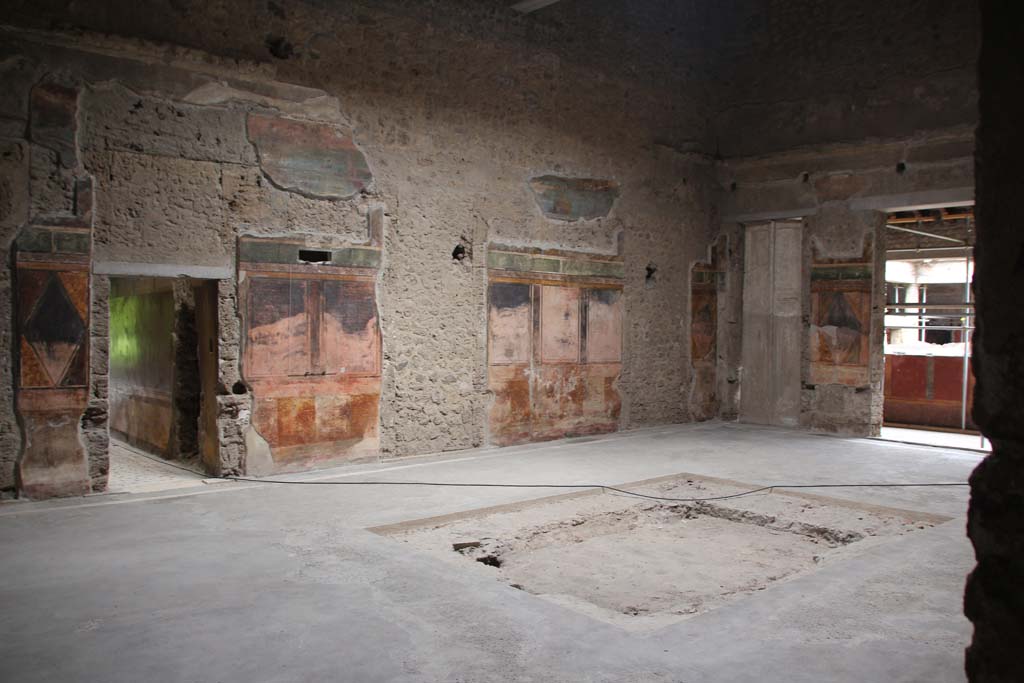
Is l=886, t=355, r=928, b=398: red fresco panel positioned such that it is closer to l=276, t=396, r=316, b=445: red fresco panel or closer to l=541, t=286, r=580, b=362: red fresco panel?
l=541, t=286, r=580, b=362: red fresco panel

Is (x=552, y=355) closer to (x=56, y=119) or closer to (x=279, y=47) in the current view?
(x=279, y=47)

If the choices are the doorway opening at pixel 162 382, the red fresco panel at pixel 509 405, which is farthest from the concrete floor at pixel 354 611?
the red fresco panel at pixel 509 405

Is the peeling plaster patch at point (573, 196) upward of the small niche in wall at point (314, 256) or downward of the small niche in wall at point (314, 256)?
upward

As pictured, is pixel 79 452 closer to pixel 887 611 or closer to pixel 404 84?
pixel 404 84

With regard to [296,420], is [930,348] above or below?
above

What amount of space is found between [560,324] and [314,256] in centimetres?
274

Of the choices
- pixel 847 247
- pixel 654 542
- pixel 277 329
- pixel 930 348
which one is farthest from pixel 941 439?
pixel 277 329

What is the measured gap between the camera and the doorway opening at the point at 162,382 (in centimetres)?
624

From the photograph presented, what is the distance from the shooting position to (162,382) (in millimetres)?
7266

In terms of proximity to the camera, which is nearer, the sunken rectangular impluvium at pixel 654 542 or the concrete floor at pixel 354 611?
the concrete floor at pixel 354 611

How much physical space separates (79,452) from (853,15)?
8663mm

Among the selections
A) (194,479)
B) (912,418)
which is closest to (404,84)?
(194,479)

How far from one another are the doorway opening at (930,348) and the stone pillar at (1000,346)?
7.72 m

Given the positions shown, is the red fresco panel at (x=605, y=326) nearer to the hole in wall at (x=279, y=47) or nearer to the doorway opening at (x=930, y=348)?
the doorway opening at (x=930, y=348)
